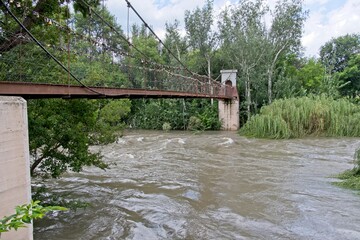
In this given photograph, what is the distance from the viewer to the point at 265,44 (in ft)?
50.6

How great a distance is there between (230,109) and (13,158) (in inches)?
521

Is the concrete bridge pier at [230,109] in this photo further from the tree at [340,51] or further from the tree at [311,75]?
the tree at [340,51]

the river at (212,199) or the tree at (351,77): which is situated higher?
the tree at (351,77)

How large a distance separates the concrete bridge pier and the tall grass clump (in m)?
2.69

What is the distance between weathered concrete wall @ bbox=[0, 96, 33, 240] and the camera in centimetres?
232

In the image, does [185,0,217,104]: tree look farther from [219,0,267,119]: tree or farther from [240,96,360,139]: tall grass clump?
[240,96,360,139]: tall grass clump

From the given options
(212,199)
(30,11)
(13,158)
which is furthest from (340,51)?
(13,158)

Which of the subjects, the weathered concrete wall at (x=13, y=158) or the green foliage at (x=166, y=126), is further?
the green foliage at (x=166, y=126)

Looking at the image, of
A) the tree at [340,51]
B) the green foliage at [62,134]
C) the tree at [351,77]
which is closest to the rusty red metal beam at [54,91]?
the green foliage at [62,134]

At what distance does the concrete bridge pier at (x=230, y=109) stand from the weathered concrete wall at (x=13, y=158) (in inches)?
508

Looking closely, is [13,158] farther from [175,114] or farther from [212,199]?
[175,114]

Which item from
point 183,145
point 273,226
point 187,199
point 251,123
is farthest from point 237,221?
point 251,123

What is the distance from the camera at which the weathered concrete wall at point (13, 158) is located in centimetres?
232

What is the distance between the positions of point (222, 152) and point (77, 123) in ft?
18.3
